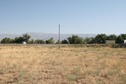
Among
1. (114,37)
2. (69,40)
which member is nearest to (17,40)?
(69,40)

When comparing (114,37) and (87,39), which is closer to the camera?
(114,37)

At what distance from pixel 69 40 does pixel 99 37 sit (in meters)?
16.4

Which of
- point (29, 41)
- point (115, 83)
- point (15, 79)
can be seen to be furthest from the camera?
point (29, 41)

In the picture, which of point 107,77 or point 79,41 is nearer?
point 107,77

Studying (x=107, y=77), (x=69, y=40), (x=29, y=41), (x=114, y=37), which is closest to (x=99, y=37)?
(x=114, y=37)

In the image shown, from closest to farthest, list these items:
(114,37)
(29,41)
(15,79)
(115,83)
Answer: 1. (115,83)
2. (15,79)
3. (114,37)
4. (29,41)

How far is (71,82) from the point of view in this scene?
10.2 m

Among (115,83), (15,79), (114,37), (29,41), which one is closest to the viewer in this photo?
(115,83)

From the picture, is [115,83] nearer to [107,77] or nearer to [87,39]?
[107,77]

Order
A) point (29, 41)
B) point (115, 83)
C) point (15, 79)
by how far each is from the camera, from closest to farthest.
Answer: point (115, 83)
point (15, 79)
point (29, 41)

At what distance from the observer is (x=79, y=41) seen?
117812mm

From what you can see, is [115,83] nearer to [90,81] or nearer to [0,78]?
[90,81]

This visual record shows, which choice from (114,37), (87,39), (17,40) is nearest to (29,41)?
(17,40)

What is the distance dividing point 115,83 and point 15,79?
16.1 feet
